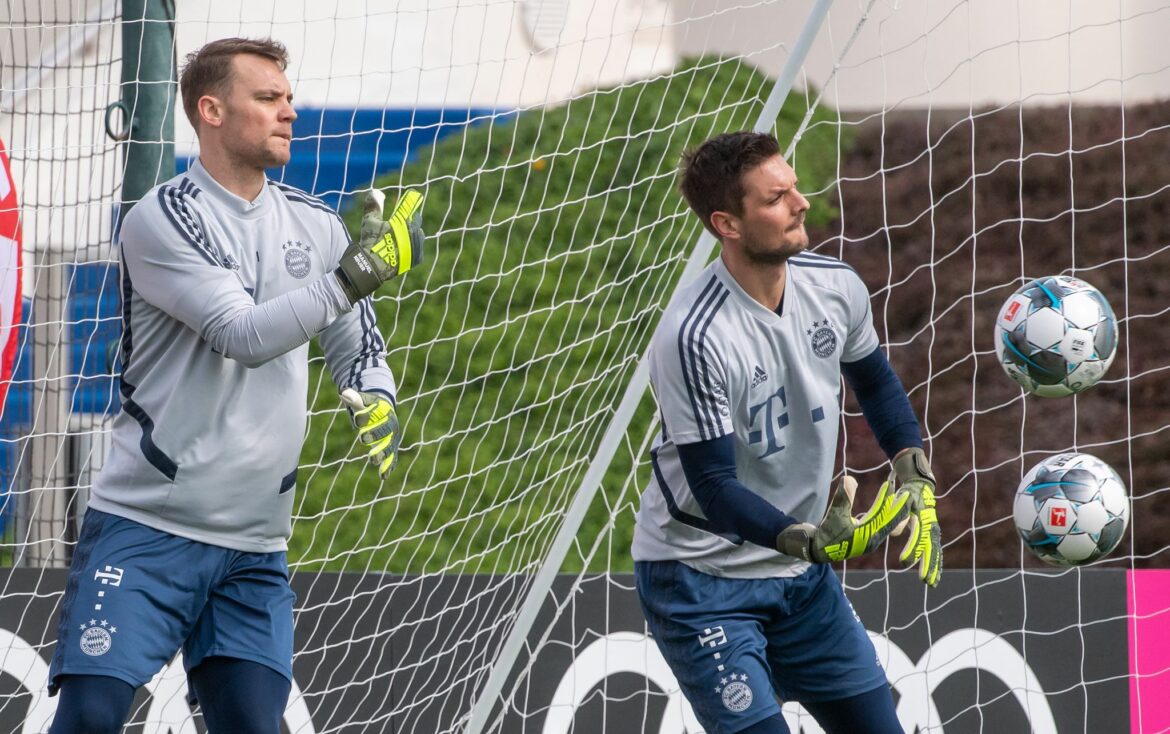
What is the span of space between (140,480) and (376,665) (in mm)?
1845

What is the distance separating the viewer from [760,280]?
3.79m

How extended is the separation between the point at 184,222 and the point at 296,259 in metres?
0.28

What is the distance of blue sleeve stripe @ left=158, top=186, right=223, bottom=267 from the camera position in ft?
11.3

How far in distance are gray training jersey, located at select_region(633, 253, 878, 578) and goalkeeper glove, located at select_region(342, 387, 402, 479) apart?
65cm

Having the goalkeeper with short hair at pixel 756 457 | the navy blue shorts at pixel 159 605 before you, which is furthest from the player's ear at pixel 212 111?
the goalkeeper with short hair at pixel 756 457

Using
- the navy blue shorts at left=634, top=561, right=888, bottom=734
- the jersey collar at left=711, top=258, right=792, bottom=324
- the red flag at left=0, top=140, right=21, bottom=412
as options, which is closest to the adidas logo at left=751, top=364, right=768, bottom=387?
the jersey collar at left=711, top=258, right=792, bottom=324

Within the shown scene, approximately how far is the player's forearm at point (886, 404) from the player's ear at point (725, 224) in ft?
1.57

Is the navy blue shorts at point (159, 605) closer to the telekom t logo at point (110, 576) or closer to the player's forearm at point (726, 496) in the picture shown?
the telekom t logo at point (110, 576)

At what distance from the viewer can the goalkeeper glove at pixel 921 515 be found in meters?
3.72

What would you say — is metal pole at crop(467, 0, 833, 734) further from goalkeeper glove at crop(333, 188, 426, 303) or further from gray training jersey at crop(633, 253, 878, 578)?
goalkeeper glove at crop(333, 188, 426, 303)

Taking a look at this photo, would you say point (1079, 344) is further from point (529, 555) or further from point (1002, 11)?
point (1002, 11)

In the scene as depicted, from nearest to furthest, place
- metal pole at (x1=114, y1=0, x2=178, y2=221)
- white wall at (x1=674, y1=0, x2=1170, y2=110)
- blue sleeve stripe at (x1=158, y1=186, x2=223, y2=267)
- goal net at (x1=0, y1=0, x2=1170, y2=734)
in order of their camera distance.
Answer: blue sleeve stripe at (x1=158, y1=186, x2=223, y2=267) < metal pole at (x1=114, y1=0, x2=178, y2=221) < goal net at (x1=0, y1=0, x2=1170, y2=734) < white wall at (x1=674, y1=0, x2=1170, y2=110)

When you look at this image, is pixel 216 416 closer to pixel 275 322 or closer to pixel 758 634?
pixel 275 322

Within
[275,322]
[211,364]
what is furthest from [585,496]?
[275,322]
